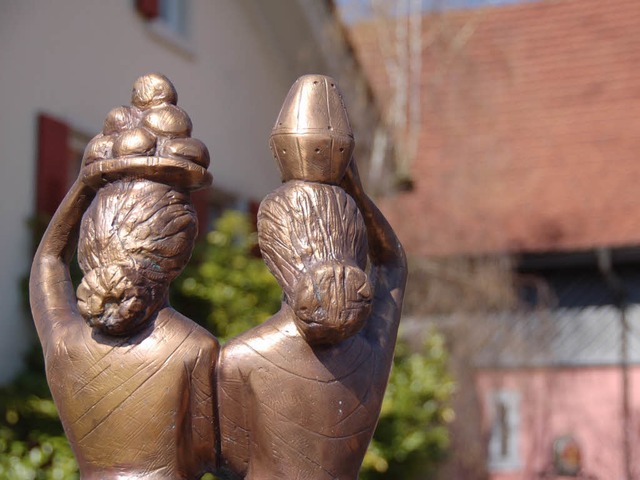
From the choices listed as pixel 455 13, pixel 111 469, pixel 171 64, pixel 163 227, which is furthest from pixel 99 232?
pixel 455 13

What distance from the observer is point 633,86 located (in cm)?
890

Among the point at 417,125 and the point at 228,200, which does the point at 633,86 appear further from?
the point at 228,200

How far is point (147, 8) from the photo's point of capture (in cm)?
625

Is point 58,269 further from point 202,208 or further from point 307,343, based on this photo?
point 202,208

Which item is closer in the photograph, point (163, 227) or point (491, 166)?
point (163, 227)

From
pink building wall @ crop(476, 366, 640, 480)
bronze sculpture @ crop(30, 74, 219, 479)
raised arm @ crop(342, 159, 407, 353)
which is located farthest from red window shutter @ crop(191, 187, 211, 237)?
bronze sculpture @ crop(30, 74, 219, 479)

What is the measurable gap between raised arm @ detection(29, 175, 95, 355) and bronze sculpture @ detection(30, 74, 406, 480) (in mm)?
29

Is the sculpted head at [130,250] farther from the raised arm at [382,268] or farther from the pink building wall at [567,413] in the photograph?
the pink building wall at [567,413]

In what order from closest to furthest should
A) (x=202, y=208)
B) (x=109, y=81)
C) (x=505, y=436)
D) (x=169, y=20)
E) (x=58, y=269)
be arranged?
1. (x=58, y=269)
2. (x=109, y=81)
3. (x=202, y=208)
4. (x=169, y=20)
5. (x=505, y=436)

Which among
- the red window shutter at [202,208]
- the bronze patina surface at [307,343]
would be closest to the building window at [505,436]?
the red window shutter at [202,208]

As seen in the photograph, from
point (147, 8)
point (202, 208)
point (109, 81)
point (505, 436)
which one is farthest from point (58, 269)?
point (505, 436)

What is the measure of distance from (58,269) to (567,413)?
6.88 metres

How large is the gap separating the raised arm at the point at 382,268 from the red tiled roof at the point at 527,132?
5.36 m

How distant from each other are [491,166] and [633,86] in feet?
5.81
